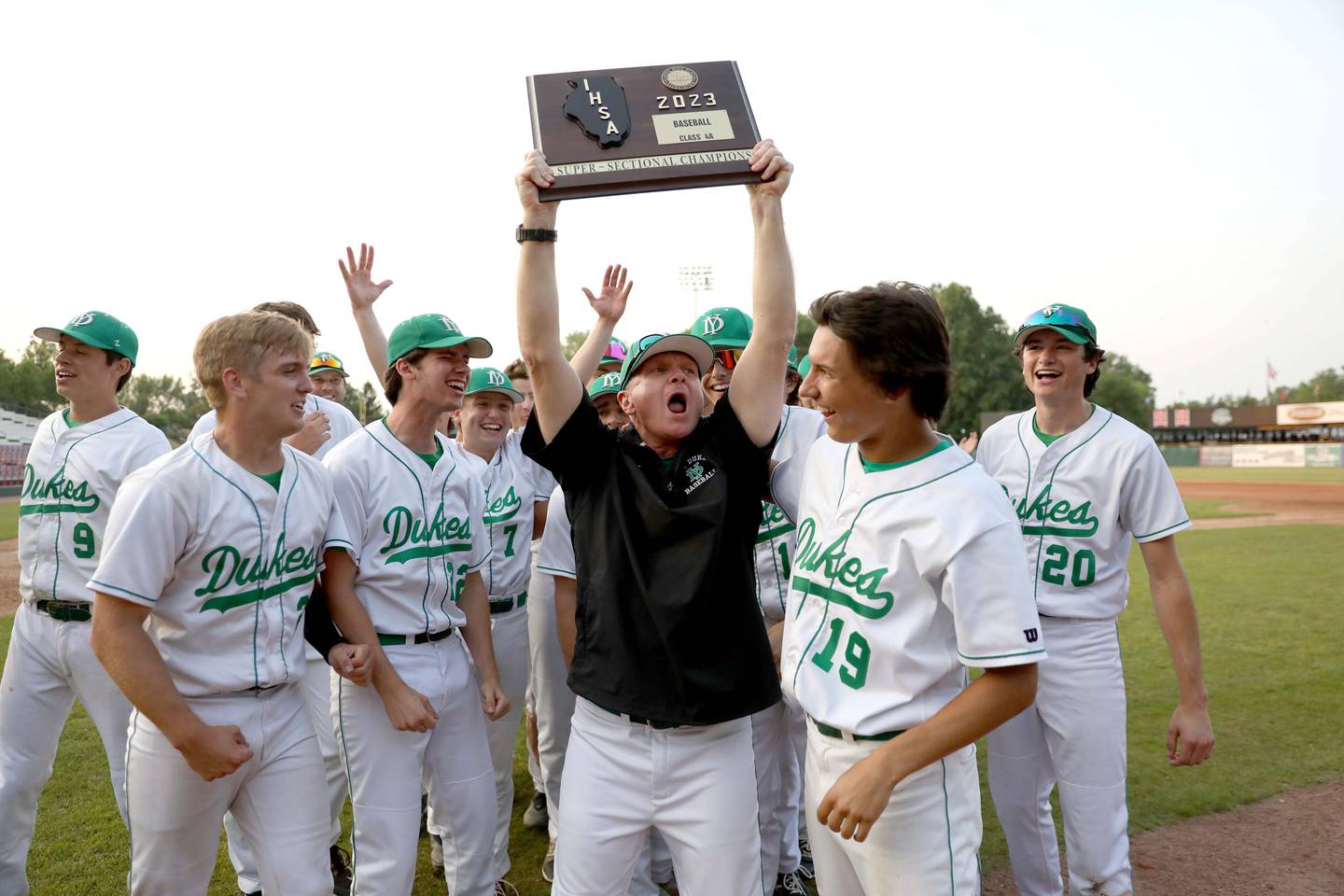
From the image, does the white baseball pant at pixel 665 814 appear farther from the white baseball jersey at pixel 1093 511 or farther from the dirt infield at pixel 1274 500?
the dirt infield at pixel 1274 500

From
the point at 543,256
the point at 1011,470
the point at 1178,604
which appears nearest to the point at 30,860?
the point at 543,256

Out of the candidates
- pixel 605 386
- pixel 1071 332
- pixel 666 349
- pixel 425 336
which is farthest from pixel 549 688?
pixel 1071 332

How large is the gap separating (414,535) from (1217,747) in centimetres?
549

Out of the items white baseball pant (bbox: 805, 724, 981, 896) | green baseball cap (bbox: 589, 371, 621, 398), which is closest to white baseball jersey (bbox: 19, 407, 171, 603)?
green baseball cap (bbox: 589, 371, 621, 398)

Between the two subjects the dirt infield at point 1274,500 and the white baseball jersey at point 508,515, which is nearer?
the white baseball jersey at point 508,515

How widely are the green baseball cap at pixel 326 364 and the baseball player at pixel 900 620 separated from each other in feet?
13.5

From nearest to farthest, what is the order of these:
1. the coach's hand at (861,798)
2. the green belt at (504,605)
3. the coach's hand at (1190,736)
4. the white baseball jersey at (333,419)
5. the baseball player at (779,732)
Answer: the coach's hand at (861,798) < the coach's hand at (1190,736) < the baseball player at (779,732) < the green belt at (504,605) < the white baseball jersey at (333,419)

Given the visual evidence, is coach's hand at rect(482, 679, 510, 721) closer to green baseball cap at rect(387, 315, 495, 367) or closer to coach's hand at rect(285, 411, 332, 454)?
green baseball cap at rect(387, 315, 495, 367)

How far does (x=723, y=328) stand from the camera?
14.2 feet

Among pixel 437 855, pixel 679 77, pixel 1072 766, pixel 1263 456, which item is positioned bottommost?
pixel 1263 456

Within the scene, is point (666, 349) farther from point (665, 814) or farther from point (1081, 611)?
point (1081, 611)

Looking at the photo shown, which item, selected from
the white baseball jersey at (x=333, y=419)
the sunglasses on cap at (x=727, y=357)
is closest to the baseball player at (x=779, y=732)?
the sunglasses on cap at (x=727, y=357)

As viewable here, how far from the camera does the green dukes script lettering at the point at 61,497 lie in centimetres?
378

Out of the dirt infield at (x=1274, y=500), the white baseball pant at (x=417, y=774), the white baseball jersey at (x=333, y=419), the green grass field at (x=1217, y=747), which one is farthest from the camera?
the dirt infield at (x=1274, y=500)
